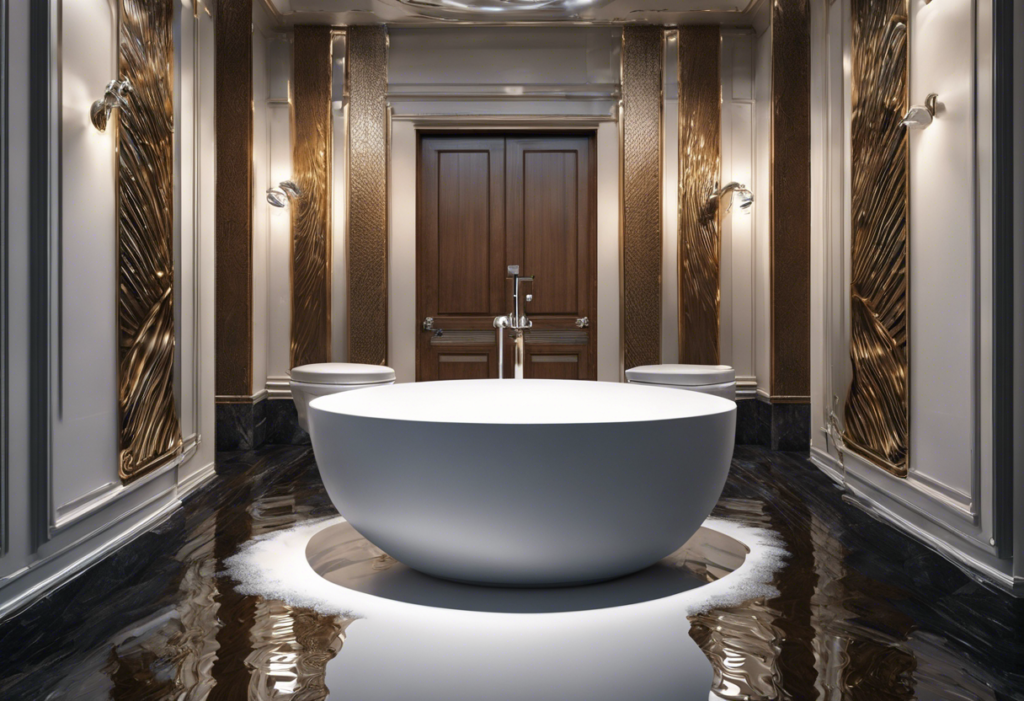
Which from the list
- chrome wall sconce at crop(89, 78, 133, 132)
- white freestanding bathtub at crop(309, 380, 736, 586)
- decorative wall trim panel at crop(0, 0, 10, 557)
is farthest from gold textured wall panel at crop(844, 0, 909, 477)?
decorative wall trim panel at crop(0, 0, 10, 557)

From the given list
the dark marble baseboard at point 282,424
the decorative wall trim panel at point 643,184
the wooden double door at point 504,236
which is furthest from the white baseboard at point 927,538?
the dark marble baseboard at point 282,424

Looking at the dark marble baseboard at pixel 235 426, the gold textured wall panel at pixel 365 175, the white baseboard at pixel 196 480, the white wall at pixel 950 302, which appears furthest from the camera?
the gold textured wall panel at pixel 365 175

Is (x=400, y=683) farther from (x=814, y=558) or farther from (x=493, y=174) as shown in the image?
(x=493, y=174)

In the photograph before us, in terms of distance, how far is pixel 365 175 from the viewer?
163 inches

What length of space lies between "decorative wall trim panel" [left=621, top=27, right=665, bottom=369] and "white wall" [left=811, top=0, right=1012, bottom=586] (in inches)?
65.2

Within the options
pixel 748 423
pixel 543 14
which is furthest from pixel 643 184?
pixel 748 423

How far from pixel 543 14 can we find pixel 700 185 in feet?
4.00

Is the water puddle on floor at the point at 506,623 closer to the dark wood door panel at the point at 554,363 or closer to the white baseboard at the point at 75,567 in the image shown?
the white baseboard at the point at 75,567

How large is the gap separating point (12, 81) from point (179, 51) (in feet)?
3.92

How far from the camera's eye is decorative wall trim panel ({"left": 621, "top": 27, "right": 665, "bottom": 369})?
161 inches

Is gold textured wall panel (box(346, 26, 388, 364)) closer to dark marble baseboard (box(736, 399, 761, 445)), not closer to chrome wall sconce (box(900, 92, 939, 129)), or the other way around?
dark marble baseboard (box(736, 399, 761, 445))

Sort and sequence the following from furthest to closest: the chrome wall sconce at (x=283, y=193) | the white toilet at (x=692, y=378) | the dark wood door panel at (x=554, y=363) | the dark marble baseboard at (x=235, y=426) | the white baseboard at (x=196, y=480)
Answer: the dark wood door panel at (x=554, y=363), the chrome wall sconce at (x=283, y=193), the dark marble baseboard at (x=235, y=426), the white toilet at (x=692, y=378), the white baseboard at (x=196, y=480)

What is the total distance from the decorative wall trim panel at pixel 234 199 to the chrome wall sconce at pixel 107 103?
1.87 m

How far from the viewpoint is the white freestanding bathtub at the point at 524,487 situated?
4.27 feet
